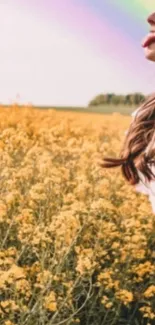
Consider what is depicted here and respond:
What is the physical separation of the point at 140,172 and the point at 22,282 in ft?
2.75

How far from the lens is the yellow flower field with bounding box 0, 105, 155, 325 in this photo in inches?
120

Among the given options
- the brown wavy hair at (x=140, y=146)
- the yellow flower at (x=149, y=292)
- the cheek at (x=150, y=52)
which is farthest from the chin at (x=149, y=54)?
the yellow flower at (x=149, y=292)

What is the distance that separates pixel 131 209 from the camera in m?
4.01

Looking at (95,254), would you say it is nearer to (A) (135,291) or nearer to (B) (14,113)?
(A) (135,291)

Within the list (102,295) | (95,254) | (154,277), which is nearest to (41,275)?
(95,254)

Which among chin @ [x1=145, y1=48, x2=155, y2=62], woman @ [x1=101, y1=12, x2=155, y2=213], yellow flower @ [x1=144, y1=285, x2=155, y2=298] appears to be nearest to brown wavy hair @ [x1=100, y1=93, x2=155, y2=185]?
woman @ [x1=101, y1=12, x2=155, y2=213]

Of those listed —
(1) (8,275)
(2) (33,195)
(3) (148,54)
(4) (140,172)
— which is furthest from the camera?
(2) (33,195)

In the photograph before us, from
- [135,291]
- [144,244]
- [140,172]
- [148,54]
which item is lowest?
[135,291]

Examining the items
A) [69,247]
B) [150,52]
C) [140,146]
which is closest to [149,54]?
[150,52]

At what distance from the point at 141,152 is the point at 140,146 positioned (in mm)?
21

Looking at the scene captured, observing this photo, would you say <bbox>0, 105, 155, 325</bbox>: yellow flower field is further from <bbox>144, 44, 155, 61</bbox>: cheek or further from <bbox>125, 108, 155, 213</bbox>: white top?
<bbox>144, 44, 155, 61</bbox>: cheek

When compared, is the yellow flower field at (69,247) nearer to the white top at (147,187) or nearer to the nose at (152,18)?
the white top at (147,187)

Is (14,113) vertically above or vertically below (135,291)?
above

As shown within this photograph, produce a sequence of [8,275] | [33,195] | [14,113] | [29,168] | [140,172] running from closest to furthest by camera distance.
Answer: [140,172] < [8,275] < [33,195] < [29,168] < [14,113]
